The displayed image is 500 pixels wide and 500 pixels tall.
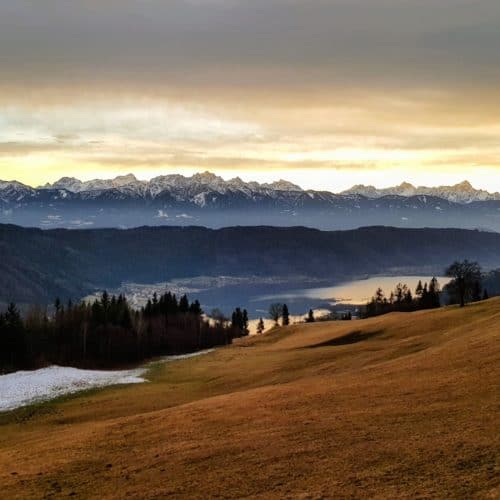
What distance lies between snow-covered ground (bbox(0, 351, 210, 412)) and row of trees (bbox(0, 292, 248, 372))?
12304 millimetres

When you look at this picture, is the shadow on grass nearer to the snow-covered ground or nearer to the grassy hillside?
the snow-covered ground

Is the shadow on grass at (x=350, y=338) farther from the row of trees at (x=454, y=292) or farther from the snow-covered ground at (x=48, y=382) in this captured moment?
the snow-covered ground at (x=48, y=382)

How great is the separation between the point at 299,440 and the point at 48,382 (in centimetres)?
4658

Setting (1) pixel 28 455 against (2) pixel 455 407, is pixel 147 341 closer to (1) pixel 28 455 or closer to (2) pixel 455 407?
(1) pixel 28 455

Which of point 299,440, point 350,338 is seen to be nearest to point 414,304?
point 350,338

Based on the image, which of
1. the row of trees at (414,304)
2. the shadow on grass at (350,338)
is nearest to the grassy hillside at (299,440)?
the shadow on grass at (350,338)

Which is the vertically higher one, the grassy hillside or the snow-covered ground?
the grassy hillside

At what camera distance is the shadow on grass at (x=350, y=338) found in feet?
262

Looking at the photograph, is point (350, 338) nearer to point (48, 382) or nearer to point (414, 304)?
point (48, 382)

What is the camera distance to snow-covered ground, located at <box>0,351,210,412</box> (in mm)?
55062

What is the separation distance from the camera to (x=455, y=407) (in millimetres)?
27391

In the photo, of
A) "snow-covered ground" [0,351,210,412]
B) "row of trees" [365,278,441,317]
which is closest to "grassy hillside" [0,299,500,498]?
"snow-covered ground" [0,351,210,412]

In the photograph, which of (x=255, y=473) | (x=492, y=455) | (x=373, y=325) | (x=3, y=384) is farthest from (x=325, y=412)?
(x=373, y=325)

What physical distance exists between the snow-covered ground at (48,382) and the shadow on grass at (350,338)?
2643 centimetres
